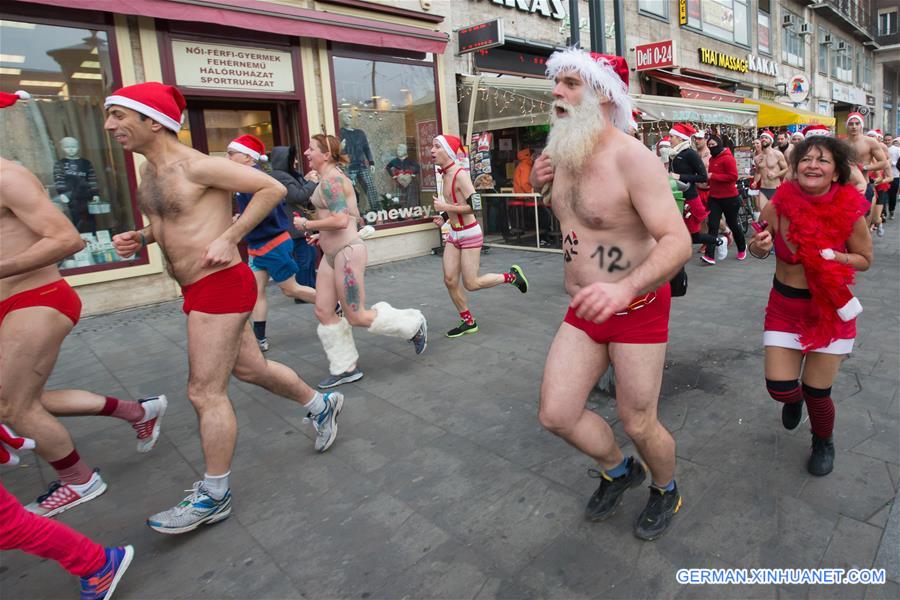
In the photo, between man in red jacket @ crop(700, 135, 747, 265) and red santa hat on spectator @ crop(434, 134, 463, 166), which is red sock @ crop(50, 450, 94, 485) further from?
man in red jacket @ crop(700, 135, 747, 265)

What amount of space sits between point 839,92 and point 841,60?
240 cm

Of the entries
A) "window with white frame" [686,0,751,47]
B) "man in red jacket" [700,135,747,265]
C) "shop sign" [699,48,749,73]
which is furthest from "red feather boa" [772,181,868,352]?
"shop sign" [699,48,749,73]

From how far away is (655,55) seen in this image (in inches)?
579

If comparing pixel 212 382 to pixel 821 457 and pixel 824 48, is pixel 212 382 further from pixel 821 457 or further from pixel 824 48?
pixel 824 48

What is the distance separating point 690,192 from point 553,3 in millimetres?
7047

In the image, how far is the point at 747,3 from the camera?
2134 cm

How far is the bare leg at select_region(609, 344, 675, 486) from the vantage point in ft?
7.31

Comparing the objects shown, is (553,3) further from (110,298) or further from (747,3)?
(747,3)

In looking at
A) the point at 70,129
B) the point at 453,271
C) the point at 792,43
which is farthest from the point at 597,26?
the point at 792,43

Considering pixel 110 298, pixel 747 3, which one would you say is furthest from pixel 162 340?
pixel 747 3

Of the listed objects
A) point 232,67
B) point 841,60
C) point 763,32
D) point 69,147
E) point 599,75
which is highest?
point 841,60

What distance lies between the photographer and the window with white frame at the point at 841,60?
97.6 ft

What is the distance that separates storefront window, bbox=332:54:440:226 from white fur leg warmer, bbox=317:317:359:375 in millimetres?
5791

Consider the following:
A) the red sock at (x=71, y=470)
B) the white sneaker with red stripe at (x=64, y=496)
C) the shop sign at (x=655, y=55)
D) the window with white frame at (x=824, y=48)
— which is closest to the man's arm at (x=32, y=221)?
the red sock at (x=71, y=470)
